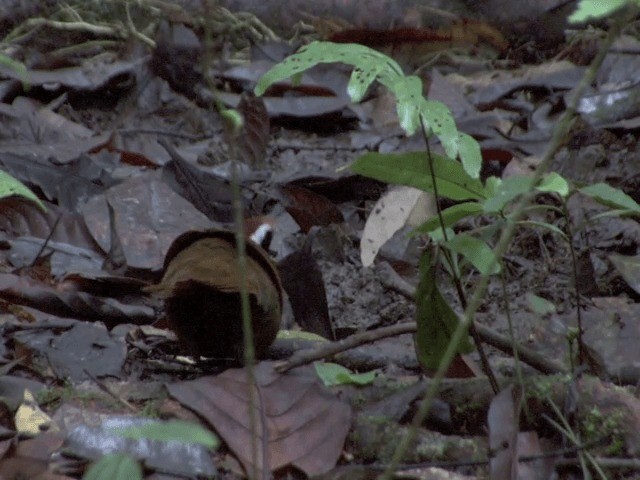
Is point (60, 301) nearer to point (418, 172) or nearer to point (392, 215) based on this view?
point (418, 172)

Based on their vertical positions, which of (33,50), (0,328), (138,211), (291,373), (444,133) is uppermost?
(444,133)

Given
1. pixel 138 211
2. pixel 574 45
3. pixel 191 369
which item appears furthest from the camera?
pixel 574 45

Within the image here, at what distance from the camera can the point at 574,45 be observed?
15.8 feet

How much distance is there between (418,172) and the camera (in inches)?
61.6

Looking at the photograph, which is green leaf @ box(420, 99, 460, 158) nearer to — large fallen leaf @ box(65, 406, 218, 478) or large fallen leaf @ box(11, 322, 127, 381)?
large fallen leaf @ box(65, 406, 218, 478)

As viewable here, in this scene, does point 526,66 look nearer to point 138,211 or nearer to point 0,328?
point 138,211

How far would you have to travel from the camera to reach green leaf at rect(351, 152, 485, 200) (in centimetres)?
155

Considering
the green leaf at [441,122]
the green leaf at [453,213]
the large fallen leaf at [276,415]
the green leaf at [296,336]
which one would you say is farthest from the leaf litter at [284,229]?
the green leaf at [441,122]

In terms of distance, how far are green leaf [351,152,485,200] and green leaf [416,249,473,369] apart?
0.11 metres

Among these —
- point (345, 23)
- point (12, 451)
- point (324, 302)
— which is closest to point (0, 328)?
point (12, 451)

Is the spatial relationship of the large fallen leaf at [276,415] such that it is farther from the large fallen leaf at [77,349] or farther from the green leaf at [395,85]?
the green leaf at [395,85]

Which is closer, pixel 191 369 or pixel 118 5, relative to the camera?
pixel 191 369

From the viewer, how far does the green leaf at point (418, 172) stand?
5.08 ft

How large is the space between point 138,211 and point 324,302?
74 cm
